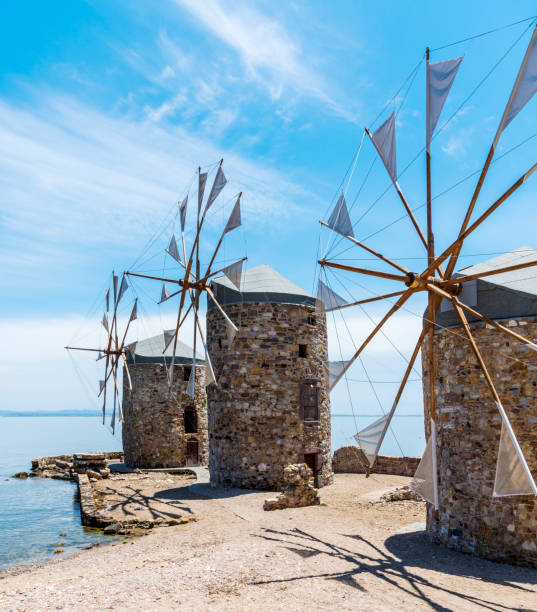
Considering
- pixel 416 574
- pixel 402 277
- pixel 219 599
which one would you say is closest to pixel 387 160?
pixel 402 277

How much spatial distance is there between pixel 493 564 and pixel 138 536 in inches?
335

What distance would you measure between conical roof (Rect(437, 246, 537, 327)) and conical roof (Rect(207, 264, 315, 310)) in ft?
29.6

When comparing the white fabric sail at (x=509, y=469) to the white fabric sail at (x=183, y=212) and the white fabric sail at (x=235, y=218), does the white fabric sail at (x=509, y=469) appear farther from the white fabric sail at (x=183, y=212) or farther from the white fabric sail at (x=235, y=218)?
the white fabric sail at (x=183, y=212)

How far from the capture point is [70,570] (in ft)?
32.1

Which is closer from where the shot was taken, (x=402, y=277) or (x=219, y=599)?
(x=219, y=599)

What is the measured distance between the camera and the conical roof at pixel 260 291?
1908cm

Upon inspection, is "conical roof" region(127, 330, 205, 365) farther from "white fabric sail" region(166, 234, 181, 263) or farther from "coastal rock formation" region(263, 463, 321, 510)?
"coastal rock formation" region(263, 463, 321, 510)

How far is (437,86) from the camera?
31.1 ft

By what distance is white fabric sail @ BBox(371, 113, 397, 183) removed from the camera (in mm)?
10141

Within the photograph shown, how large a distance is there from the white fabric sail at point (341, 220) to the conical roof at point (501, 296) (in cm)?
259

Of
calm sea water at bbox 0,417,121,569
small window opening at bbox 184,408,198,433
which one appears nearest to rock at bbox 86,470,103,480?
calm sea water at bbox 0,417,121,569

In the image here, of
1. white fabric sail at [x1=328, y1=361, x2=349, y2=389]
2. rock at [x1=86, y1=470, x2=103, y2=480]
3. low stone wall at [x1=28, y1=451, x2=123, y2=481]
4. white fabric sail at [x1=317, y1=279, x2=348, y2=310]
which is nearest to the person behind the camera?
white fabric sail at [x1=328, y1=361, x2=349, y2=389]

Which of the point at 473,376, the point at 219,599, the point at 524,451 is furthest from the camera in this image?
the point at 473,376

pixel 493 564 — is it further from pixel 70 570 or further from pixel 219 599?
pixel 70 570
